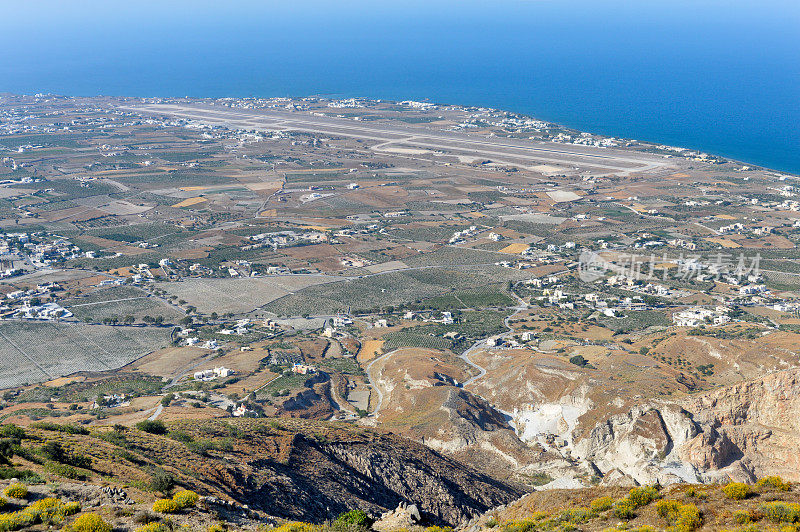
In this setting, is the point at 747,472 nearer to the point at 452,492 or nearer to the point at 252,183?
the point at 452,492

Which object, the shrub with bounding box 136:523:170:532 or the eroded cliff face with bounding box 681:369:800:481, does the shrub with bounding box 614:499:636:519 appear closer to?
the shrub with bounding box 136:523:170:532

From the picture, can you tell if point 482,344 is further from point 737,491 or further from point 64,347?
point 737,491

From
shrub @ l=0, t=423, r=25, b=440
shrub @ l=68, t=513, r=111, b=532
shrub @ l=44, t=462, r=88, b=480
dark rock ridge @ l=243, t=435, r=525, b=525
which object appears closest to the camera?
shrub @ l=68, t=513, r=111, b=532

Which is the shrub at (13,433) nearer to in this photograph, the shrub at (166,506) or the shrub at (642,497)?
the shrub at (166,506)

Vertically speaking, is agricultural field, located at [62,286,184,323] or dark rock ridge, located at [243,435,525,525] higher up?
dark rock ridge, located at [243,435,525,525]

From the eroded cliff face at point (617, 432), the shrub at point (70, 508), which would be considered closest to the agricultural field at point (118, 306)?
the eroded cliff face at point (617, 432)

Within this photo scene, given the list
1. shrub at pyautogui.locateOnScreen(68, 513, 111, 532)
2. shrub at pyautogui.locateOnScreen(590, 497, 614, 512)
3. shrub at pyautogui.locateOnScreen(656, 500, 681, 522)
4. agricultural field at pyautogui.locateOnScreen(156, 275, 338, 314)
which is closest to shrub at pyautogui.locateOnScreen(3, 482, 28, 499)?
shrub at pyautogui.locateOnScreen(68, 513, 111, 532)

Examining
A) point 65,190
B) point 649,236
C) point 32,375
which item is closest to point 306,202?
point 65,190

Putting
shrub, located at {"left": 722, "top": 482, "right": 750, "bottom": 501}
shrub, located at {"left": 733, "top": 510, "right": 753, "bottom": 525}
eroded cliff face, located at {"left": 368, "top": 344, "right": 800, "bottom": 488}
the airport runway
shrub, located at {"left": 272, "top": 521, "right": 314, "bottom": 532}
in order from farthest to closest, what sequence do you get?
the airport runway < eroded cliff face, located at {"left": 368, "top": 344, "right": 800, "bottom": 488} < shrub, located at {"left": 272, "top": 521, "right": 314, "bottom": 532} < shrub, located at {"left": 722, "top": 482, "right": 750, "bottom": 501} < shrub, located at {"left": 733, "top": 510, "right": 753, "bottom": 525}

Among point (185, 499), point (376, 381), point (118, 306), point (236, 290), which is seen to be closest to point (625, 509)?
point (185, 499)
